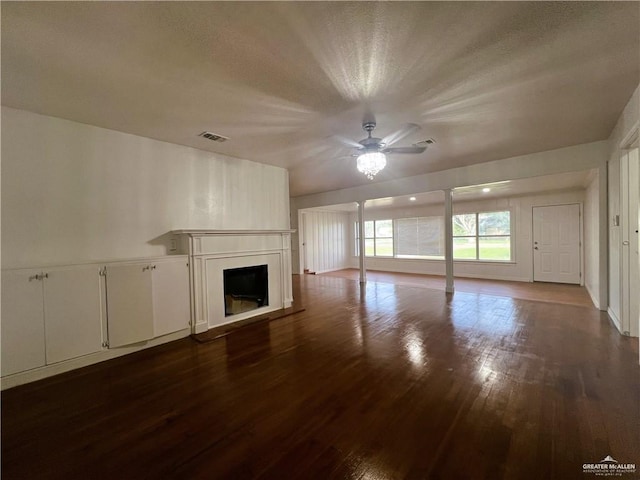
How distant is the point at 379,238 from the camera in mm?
10266

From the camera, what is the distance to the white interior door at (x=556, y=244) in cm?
652

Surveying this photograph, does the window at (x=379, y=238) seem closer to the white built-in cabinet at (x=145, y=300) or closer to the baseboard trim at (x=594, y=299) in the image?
the baseboard trim at (x=594, y=299)

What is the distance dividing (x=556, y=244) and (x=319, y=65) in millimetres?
7540

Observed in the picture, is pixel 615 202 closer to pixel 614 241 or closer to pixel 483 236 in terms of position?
pixel 614 241

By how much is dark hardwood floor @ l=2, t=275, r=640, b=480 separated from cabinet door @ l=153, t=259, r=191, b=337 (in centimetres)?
27

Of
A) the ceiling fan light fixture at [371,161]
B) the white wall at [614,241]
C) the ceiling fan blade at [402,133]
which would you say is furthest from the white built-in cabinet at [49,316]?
the white wall at [614,241]

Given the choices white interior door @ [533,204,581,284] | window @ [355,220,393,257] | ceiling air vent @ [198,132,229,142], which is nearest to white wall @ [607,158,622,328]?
white interior door @ [533,204,581,284]

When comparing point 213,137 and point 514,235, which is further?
point 514,235

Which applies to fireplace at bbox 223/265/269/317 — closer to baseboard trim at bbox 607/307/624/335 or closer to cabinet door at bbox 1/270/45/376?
cabinet door at bbox 1/270/45/376

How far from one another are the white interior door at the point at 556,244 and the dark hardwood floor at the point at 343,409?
3.82m

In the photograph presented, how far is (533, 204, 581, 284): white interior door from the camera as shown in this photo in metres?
6.52

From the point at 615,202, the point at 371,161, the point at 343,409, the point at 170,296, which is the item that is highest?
the point at 371,161

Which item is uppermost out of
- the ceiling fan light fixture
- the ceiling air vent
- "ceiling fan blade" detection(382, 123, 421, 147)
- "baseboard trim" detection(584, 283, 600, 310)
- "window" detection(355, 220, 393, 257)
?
the ceiling air vent

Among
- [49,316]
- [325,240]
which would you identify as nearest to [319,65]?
[49,316]
